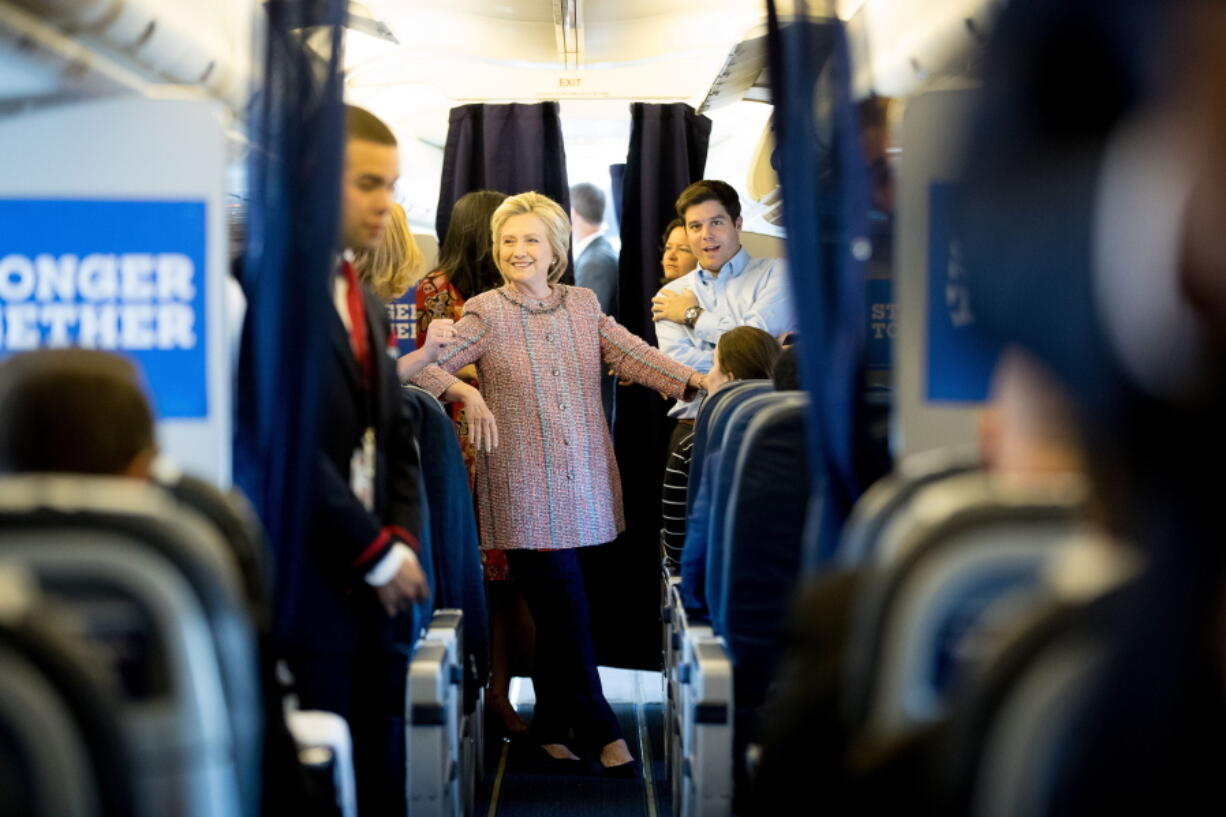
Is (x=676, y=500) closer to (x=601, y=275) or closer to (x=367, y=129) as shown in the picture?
(x=367, y=129)

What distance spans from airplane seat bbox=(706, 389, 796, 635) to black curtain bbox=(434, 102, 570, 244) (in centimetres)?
327

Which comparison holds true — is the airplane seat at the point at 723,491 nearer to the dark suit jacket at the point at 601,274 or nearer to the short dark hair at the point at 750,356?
the short dark hair at the point at 750,356

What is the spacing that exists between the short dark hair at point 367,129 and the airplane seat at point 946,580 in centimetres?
167

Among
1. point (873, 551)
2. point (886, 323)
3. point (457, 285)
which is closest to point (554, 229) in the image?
point (457, 285)

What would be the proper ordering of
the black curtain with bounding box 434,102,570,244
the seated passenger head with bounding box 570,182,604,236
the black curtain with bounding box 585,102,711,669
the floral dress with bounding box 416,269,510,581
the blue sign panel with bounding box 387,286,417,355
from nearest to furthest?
1. the floral dress with bounding box 416,269,510,581
2. the blue sign panel with bounding box 387,286,417,355
3. the black curtain with bounding box 585,102,711,669
4. the black curtain with bounding box 434,102,570,244
5. the seated passenger head with bounding box 570,182,604,236

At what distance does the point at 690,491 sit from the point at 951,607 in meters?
2.57

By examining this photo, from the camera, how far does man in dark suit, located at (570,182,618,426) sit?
636 cm

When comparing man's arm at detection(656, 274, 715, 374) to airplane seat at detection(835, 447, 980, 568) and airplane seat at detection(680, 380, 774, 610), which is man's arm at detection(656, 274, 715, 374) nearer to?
airplane seat at detection(680, 380, 774, 610)

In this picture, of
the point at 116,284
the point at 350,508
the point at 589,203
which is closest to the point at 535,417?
the point at 350,508

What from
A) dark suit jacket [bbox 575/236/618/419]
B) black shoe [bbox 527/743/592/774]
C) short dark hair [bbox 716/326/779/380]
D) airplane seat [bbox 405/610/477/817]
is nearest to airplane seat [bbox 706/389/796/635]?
airplane seat [bbox 405/610/477/817]

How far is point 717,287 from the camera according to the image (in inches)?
197

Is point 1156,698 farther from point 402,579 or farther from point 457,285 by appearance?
point 457,285

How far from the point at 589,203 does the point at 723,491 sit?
454 centimetres

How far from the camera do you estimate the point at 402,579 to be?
2635 mm
